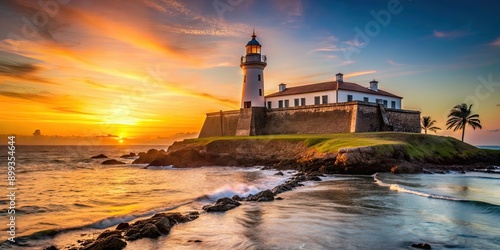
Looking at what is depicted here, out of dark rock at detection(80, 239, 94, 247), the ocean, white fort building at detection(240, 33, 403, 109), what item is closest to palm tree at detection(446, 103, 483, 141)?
white fort building at detection(240, 33, 403, 109)

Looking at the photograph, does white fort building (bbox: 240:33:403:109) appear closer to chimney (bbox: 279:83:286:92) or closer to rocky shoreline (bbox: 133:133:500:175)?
chimney (bbox: 279:83:286:92)

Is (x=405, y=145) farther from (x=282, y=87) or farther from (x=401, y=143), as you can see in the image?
(x=282, y=87)

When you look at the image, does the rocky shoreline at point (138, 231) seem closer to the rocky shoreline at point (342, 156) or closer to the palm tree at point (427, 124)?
the rocky shoreline at point (342, 156)

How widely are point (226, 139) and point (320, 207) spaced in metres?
27.4

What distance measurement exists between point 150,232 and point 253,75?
3454cm

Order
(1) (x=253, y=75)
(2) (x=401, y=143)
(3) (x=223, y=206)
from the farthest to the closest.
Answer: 1. (1) (x=253, y=75)
2. (2) (x=401, y=143)
3. (3) (x=223, y=206)

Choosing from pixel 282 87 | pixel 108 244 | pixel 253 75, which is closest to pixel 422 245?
pixel 108 244

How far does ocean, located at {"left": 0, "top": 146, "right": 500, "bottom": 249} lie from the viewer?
9362 mm

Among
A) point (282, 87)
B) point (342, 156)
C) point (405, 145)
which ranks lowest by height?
point (342, 156)

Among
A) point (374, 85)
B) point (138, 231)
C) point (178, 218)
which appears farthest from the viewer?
point (374, 85)

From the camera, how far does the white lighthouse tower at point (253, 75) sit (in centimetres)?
4291

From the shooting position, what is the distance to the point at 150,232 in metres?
10.1

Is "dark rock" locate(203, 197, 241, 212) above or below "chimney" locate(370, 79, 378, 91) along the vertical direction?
below

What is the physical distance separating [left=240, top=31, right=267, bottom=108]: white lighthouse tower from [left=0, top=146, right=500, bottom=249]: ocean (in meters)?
A: 24.3
